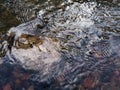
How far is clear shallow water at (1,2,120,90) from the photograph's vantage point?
4.20 meters

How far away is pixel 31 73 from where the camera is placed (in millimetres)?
4473

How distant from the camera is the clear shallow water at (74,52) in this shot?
13.8 feet

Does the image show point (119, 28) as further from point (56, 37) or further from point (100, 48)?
point (56, 37)

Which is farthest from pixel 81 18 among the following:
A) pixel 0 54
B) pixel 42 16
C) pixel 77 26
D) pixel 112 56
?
pixel 0 54

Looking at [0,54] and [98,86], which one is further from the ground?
[0,54]

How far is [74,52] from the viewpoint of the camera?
4.73m

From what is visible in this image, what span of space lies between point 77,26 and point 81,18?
402mm

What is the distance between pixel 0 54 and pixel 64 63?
1.39 metres

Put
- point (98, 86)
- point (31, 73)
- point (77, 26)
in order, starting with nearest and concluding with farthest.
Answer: point (98, 86) → point (31, 73) → point (77, 26)

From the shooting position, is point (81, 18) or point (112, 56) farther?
point (81, 18)

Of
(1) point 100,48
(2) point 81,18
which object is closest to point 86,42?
(1) point 100,48

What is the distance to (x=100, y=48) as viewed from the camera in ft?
15.7

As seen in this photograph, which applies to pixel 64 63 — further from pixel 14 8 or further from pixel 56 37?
pixel 14 8

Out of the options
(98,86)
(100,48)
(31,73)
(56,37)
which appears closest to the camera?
(98,86)
